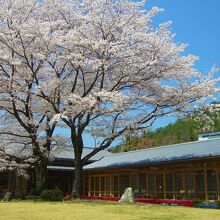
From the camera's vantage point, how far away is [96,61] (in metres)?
17.6

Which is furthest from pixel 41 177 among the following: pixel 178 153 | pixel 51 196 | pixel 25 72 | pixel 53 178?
pixel 53 178

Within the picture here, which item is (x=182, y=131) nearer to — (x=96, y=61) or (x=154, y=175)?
(x=154, y=175)

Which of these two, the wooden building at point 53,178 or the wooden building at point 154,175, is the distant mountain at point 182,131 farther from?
the wooden building at point 53,178

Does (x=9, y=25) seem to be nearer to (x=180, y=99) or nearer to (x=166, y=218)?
(x=180, y=99)

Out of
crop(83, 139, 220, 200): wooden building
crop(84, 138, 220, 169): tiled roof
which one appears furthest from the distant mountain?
crop(83, 139, 220, 200): wooden building

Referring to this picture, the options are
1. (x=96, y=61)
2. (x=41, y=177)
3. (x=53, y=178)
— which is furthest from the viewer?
(x=53, y=178)

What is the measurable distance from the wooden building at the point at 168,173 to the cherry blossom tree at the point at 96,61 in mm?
3560

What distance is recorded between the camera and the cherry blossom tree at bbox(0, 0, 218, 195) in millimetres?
17938

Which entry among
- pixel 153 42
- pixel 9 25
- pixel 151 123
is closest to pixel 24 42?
pixel 9 25

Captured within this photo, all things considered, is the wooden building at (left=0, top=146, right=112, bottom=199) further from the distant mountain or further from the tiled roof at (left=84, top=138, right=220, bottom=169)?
the distant mountain

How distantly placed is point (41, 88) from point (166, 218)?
30.3 ft

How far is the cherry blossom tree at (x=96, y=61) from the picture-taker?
17.9 meters

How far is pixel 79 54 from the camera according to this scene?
58.5 ft

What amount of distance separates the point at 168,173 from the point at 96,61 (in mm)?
10205
